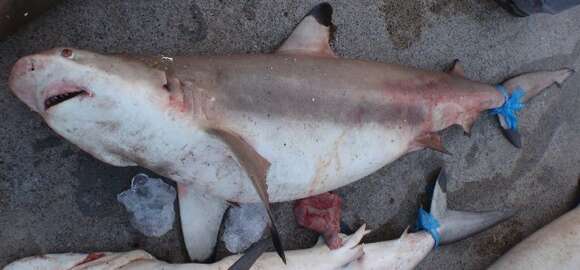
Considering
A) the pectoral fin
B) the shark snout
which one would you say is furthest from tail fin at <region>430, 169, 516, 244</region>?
the shark snout

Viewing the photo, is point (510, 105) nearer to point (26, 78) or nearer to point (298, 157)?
point (298, 157)

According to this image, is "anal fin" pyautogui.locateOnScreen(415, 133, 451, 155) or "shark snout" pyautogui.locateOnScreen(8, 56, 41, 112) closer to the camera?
"shark snout" pyautogui.locateOnScreen(8, 56, 41, 112)

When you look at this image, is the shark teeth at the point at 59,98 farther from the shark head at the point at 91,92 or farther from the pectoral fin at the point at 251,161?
the pectoral fin at the point at 251,161

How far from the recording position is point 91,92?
2.16 meters

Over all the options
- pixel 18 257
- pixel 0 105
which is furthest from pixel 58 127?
pixel 18 257

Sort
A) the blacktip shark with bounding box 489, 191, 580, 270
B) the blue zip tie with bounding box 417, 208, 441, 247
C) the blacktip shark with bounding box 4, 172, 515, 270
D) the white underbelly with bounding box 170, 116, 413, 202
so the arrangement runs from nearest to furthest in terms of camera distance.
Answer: the white underbelly with bounding box 170, 116, 413, 202
the blacktip shark with bounding box 4, 172, 515, 270
the blue zip tie with bounding box 417, 208, 441, 247
the blacktip shark with bounding box 489, 191, 580, 270

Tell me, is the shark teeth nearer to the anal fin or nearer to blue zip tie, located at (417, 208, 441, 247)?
the anal fin

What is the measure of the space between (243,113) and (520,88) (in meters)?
2.09

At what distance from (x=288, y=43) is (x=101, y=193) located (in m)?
1.23

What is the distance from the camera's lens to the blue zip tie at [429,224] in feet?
11.2

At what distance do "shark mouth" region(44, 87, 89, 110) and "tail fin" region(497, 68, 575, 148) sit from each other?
101 inches

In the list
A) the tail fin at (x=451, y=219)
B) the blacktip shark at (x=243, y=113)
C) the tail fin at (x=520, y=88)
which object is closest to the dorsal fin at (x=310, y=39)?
the blacktip shark at (x=243, y=113)

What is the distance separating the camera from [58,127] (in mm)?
2258

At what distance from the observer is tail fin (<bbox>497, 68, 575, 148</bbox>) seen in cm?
365
